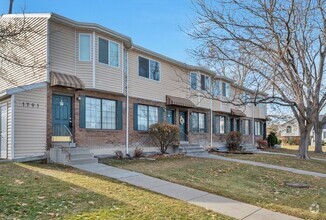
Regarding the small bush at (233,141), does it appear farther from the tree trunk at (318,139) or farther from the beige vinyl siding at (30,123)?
the beige vinyl siding at (30,123)

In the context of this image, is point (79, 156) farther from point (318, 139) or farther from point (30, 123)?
point (318, 139)

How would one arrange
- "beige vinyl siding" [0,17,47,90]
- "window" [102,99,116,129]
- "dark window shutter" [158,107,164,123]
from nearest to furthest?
"beige vinyl siding" [0,17,47,90] → "window" [102,99,116,129] → "dark window shutter" [158,107,164,123]

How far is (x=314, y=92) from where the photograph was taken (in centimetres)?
1725

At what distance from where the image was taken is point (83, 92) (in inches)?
561

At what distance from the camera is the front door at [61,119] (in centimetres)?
1319

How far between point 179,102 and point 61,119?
8190mm

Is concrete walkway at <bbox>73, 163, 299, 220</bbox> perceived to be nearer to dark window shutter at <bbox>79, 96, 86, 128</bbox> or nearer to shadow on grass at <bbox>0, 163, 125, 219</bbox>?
shadow on grass at <bbox>0, 163, 125, 219</bbox>

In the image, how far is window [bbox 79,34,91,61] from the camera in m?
14.2

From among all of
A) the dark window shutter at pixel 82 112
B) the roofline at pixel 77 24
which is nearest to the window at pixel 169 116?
the roofline at pixel 77 24

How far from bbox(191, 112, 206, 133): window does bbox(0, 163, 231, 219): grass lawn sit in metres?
13.5

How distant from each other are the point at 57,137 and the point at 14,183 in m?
5.32

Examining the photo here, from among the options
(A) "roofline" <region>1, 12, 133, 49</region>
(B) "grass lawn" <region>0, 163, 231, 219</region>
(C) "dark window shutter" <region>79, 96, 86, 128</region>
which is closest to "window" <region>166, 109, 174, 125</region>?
(A) "roofline" <region>1, 12, 133, 49</region>

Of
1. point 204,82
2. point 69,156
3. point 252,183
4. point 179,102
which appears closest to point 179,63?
point 179,102

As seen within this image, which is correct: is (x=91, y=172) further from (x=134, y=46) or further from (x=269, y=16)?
(x=269, y=16)
